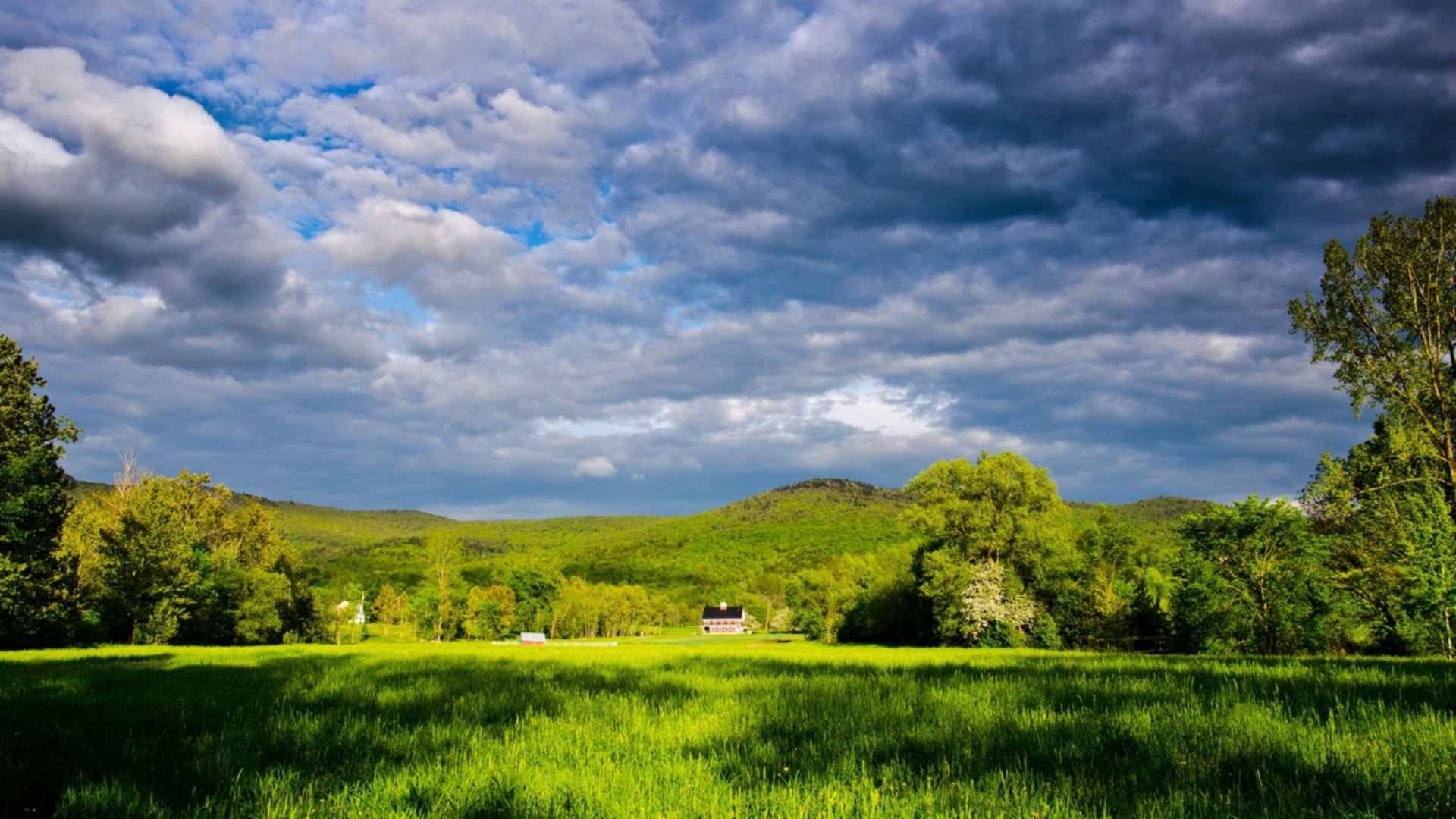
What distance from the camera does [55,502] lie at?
38.0m

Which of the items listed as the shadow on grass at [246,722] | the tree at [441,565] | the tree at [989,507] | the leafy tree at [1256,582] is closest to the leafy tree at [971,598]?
the tree at [989,507]

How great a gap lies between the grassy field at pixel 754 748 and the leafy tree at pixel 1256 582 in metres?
37.3

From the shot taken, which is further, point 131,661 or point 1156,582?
point 1156,582

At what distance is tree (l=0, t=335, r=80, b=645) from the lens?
113 ft

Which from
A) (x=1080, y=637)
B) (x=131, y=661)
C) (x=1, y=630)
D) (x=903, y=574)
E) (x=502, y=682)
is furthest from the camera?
(x=903, y=574)

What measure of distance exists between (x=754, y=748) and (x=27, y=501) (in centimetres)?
4878

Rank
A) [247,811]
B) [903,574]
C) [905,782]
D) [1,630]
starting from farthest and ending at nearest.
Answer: [903,574]
[1,630]
[905,782]
[247,811]

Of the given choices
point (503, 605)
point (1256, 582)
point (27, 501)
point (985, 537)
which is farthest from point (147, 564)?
point (503, 605)

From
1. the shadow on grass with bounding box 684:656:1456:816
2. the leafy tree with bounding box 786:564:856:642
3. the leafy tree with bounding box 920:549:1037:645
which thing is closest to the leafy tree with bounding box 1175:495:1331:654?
the leafy tree with bounding box 920:549:1037:645

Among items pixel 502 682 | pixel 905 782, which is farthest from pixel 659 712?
→ pixel 502 682

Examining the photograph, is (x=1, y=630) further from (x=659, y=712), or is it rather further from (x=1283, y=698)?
(x=1283, y=698)

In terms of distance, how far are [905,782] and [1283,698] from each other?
4744 mm

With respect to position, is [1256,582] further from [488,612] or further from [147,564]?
[488,612]

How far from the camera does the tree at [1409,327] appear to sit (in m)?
29.7
